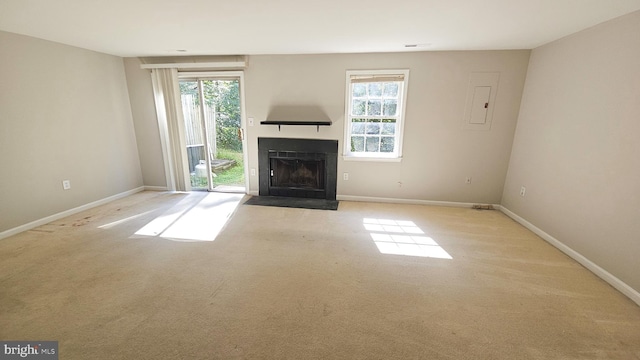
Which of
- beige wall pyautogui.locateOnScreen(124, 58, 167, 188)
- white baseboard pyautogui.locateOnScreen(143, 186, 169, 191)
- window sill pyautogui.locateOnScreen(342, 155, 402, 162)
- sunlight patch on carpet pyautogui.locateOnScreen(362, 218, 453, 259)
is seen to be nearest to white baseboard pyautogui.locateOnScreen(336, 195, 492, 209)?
window sill pyautogui.locateOnScreen(342, 155, 402, 162)

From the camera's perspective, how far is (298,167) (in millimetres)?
4043

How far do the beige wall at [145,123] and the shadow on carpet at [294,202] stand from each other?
1.89 metres

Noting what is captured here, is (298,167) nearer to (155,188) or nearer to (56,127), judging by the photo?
(155,188)

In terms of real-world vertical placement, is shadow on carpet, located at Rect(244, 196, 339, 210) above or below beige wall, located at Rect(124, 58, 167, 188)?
below

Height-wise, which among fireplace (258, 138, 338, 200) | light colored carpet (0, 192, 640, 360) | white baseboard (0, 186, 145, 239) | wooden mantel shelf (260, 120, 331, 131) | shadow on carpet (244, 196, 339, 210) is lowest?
light colored carpet (0, 192, 640, 360)

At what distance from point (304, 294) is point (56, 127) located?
3.81 meters

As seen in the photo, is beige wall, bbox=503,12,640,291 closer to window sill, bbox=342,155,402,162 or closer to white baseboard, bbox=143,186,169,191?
window sill, bbox=342,155,402,162

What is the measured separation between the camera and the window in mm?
3557

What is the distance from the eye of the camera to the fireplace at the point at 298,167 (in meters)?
3.87

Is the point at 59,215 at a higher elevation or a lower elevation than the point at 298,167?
lower

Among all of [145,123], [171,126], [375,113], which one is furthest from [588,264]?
[145,123]

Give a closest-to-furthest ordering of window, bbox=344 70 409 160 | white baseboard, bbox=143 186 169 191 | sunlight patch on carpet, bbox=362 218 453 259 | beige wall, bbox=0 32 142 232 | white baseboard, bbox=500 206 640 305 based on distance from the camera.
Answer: white baseboard, bbox=500 206 640 305, sunlight patch on carpet, bbox=362 218 453 259, beige wall, bbox=0 32 142 232, window, bbox=344 70 409 160, white baseboard, bbox=143 186 169 191

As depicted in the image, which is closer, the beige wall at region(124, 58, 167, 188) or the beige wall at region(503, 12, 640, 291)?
the beige wall at region(503, 12, 640, 291)

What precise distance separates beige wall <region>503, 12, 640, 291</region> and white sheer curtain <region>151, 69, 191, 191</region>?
519 cm
